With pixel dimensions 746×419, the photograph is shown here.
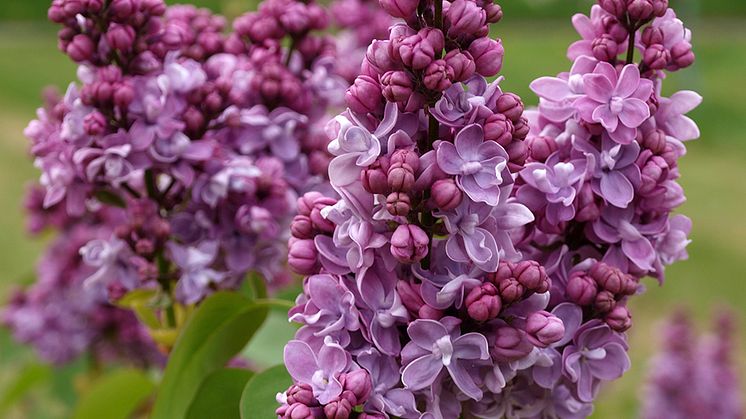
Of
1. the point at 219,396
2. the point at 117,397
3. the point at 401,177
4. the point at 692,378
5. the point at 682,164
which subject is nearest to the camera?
the point at 401,177

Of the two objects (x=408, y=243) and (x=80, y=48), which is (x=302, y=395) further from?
(x=80, y=48)

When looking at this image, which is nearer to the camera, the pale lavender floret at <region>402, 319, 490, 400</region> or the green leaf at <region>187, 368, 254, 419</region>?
the pale lavender floret at <region>402, 319, 490, 400</region>

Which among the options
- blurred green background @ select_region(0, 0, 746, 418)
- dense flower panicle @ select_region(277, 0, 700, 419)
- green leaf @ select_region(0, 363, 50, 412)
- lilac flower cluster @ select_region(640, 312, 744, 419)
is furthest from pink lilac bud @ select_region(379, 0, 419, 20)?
lilac flower cluster @ select_region(640, 312, 744, 419)

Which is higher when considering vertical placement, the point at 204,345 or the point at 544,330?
the point at 544,330

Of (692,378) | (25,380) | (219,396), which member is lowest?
(692,378)

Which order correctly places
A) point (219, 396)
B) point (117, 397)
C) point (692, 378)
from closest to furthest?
point (219, 396) → point (117, 397) → point (692, 378)

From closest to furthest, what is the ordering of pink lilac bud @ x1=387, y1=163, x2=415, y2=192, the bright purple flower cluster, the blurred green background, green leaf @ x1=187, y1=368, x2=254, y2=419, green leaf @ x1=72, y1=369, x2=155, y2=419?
1. pink lilac bud @ x1=387, y1=163, x2=415, y2=192
2. green leaf @ x1=187, y1=368, x2=254, y2=419
3. green leaf @ x1=72, y1=369, x2=155, y2=419
4. the bright purple flower cluster
5. the blurred green background

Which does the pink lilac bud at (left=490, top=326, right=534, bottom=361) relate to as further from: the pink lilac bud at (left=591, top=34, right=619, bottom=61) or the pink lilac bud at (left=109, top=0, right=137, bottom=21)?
the pink lilac bud at (left=109, top=0, right=137, bottom=21)

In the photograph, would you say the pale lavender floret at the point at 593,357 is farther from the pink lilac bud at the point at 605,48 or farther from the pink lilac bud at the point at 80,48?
the pink lilac bud at the point at 80,48

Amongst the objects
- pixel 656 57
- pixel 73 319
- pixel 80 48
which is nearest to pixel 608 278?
pixel 656 57
